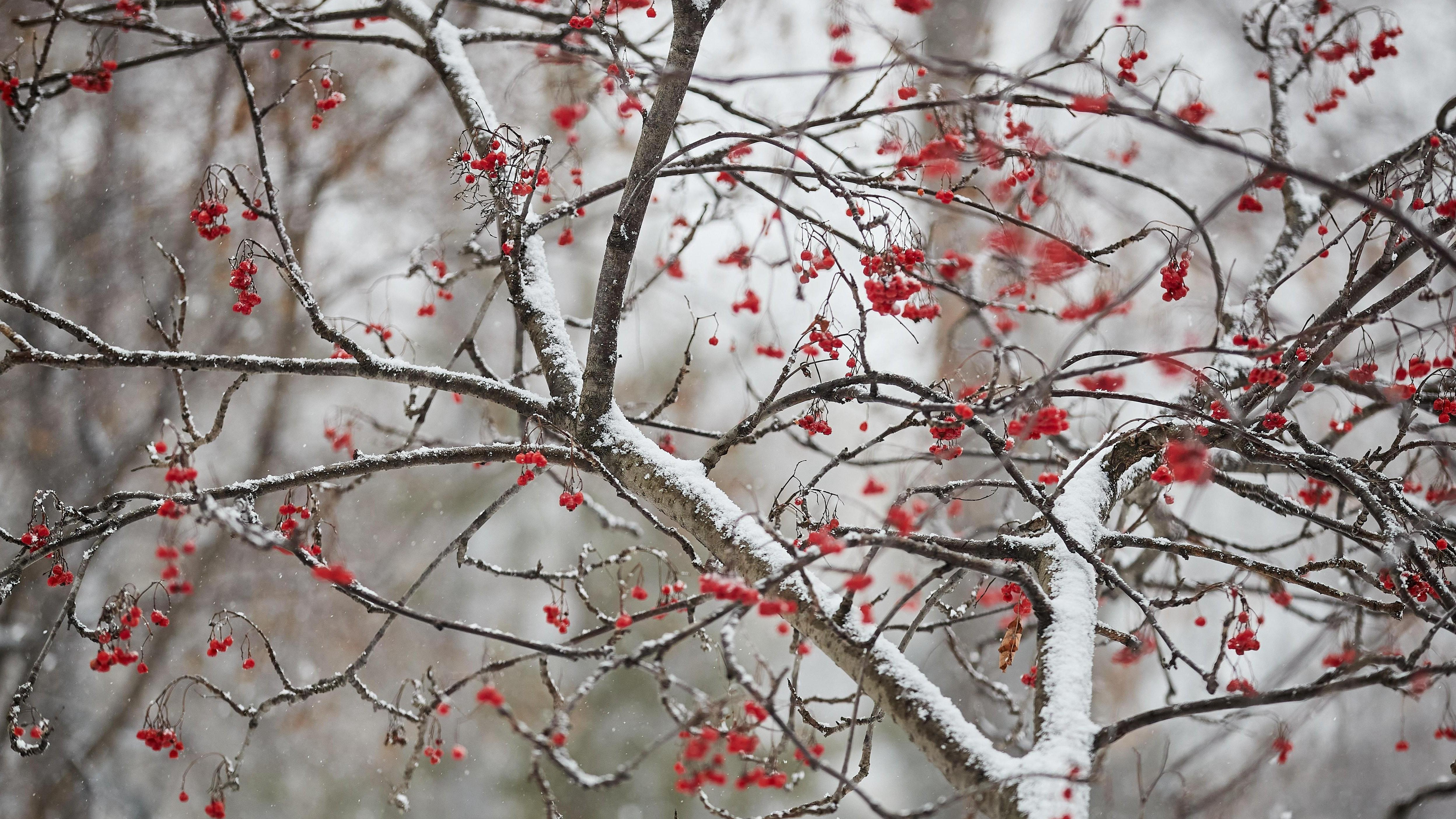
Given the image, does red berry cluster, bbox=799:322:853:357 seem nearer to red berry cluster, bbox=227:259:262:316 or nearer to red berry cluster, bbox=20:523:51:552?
red berry cluster, bbox=227:259:262:316

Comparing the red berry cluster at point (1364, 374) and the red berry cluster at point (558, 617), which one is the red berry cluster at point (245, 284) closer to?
the red berry cluster at point (558, 617)

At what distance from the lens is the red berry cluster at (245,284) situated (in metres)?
1.79

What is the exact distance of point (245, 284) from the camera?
1.82 metres

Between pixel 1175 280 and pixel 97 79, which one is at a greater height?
pixel 97 79

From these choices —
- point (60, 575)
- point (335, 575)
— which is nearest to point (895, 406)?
point (335, 575)

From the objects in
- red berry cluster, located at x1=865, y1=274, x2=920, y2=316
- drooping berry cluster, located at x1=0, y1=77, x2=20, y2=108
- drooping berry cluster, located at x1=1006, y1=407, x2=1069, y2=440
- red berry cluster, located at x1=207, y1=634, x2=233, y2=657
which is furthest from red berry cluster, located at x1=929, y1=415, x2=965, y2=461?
drooping berry cluster, located at x1=0, y1=77, x2=20, y2=108

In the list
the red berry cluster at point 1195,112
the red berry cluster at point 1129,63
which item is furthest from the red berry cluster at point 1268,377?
the red berry cluster at point 1195,112

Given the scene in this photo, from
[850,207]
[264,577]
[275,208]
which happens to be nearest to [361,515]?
[264,577]

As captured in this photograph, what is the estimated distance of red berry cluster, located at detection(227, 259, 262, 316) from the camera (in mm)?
1792

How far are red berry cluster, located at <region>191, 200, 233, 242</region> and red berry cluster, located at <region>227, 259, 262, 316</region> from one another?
3.3 inches

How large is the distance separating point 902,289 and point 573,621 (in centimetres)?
573

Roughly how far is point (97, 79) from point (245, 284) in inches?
28.0

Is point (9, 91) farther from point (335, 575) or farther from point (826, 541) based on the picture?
point (826, 541)

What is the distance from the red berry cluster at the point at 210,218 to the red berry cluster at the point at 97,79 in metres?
0.40
